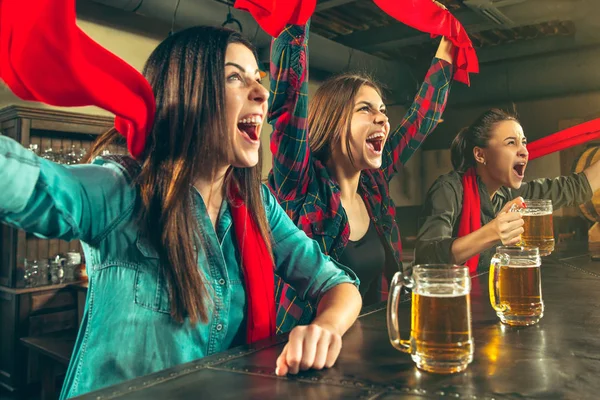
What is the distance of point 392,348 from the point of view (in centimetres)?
86

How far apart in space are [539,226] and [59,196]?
1386 millimetres

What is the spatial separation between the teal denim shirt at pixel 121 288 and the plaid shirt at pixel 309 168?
50 cm

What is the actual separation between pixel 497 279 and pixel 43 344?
2030 mm

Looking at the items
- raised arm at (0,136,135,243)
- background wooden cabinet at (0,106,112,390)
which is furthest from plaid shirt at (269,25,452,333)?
background wooden cabinet at (0,106,112,390)

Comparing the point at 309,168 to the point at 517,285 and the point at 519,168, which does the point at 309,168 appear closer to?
the point at 517,285

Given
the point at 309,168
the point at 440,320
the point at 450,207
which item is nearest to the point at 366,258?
the point at 309,168

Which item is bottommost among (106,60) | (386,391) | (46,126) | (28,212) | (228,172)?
(386,391)

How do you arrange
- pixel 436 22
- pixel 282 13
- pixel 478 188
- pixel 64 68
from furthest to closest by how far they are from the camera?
pixel 478 188
pixel 436 22
pixel 282 13
pixel 64 68

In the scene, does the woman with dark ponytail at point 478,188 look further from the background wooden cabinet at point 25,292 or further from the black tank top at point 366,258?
the background wooden cabinet at point 25,292

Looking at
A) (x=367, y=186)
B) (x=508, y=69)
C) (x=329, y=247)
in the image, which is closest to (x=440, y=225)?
(x=367, y=186)

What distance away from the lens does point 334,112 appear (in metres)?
1.93

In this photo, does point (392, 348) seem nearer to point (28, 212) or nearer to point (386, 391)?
point (386, 391)

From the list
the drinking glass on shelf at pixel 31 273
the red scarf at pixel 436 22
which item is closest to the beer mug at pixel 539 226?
the red scarf at pixel 436 22

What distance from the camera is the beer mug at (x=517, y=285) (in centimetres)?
99
